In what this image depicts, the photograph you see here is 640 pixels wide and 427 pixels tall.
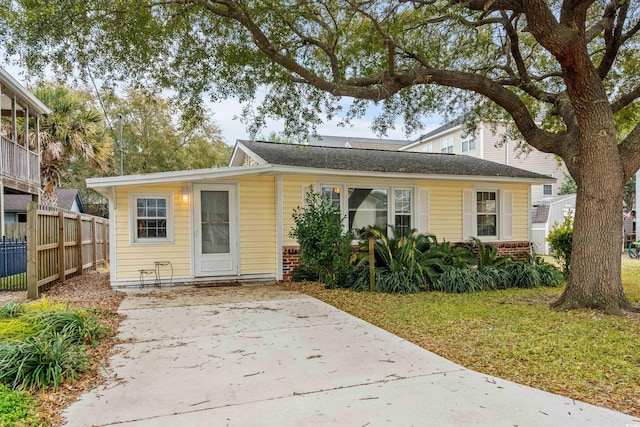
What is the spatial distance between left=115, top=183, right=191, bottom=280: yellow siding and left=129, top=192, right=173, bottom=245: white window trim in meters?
0.05

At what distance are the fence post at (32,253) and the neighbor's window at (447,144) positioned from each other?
2320 cm

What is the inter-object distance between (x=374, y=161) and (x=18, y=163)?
10584mm

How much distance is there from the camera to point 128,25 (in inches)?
299

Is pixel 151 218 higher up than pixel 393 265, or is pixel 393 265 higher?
pixel 151 218

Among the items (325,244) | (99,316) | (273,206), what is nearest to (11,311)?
(99,316)

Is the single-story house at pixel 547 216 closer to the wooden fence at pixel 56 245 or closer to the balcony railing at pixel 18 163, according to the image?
the wooden fence at pixel 56 245

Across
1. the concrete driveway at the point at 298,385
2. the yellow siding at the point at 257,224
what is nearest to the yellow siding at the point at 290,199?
the yellow siding at the point at 257,224

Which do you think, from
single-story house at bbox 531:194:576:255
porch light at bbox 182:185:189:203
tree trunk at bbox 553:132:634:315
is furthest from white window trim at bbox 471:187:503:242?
single-story house at bbox 531:194:576:255

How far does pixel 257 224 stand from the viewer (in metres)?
9.57

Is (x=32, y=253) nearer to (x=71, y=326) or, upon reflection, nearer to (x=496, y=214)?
(x=71, y=326)

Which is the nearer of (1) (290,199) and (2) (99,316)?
(2) (99,316)

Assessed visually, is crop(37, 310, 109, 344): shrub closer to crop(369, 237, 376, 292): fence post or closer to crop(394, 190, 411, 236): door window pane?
crop(369, 237, 376, 292): fence post

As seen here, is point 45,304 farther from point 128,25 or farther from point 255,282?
point 128,25

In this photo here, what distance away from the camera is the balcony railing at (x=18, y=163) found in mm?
11266
